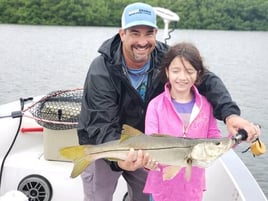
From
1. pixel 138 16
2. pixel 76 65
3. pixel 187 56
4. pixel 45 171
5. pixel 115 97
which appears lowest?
pixel 45 171

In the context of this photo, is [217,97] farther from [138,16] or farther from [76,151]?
[76,151]

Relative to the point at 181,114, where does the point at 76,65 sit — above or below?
above

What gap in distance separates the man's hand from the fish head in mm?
208

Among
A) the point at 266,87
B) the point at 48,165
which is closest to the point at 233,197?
the point at 48,165

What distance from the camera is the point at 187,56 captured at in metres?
2.73

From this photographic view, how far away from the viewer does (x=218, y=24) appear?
53.4 metres

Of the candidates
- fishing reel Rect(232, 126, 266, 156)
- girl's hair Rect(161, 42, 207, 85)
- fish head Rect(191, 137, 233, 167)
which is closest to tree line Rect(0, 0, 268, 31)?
girl's hair Rect(161, 42, 207, 85)

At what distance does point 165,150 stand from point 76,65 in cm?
2355

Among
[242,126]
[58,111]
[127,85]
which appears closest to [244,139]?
[242,126]

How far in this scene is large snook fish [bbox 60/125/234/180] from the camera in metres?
2.36

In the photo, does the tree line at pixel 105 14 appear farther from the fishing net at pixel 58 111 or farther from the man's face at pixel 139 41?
the man's face at pixel 139 41

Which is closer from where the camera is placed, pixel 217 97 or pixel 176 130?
pixel 176 130

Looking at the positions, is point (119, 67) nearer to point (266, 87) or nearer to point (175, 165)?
point (175, 165)

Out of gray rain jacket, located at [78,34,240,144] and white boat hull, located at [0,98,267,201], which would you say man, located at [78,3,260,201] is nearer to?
gray rain jacket, located at [78,34,240,144]
